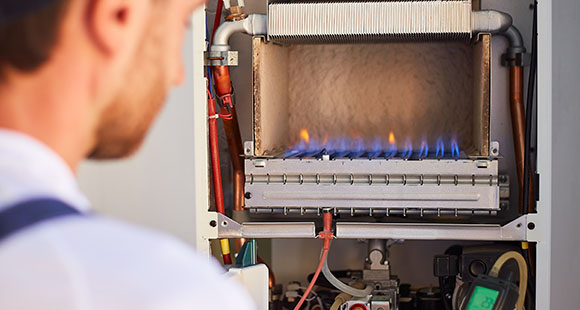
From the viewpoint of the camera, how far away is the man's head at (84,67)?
1.45 feet

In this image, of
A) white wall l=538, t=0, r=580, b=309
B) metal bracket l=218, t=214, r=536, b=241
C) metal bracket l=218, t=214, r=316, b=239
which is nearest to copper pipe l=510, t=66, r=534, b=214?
white wall l=538, t=0, r=580, b=309

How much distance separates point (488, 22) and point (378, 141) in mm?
596

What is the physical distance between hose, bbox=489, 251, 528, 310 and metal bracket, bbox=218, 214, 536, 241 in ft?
0.16

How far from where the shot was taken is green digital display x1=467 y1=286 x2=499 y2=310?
161cm

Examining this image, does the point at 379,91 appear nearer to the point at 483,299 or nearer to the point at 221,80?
the point at 221,80

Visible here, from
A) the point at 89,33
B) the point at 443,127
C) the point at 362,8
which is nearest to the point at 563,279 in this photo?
the point at 443,127

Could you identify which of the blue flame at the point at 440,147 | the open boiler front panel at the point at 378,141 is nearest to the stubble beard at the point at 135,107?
the open boiler front panel at the point at 378,141

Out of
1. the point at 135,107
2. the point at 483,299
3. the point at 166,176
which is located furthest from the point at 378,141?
the point at 135,107

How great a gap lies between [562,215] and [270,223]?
2.50 ft

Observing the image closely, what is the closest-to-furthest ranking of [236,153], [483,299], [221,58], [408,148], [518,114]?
[483,299] → [221,58] → [518,114] → [236,153] → [408,148]

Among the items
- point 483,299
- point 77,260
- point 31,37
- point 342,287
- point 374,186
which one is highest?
point 31,37

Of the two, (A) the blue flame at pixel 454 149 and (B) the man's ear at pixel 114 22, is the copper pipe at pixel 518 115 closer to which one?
(A) the blue flame at pixel 454 149

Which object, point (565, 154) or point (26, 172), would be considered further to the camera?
point (565, 154)

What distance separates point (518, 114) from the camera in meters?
2.39
